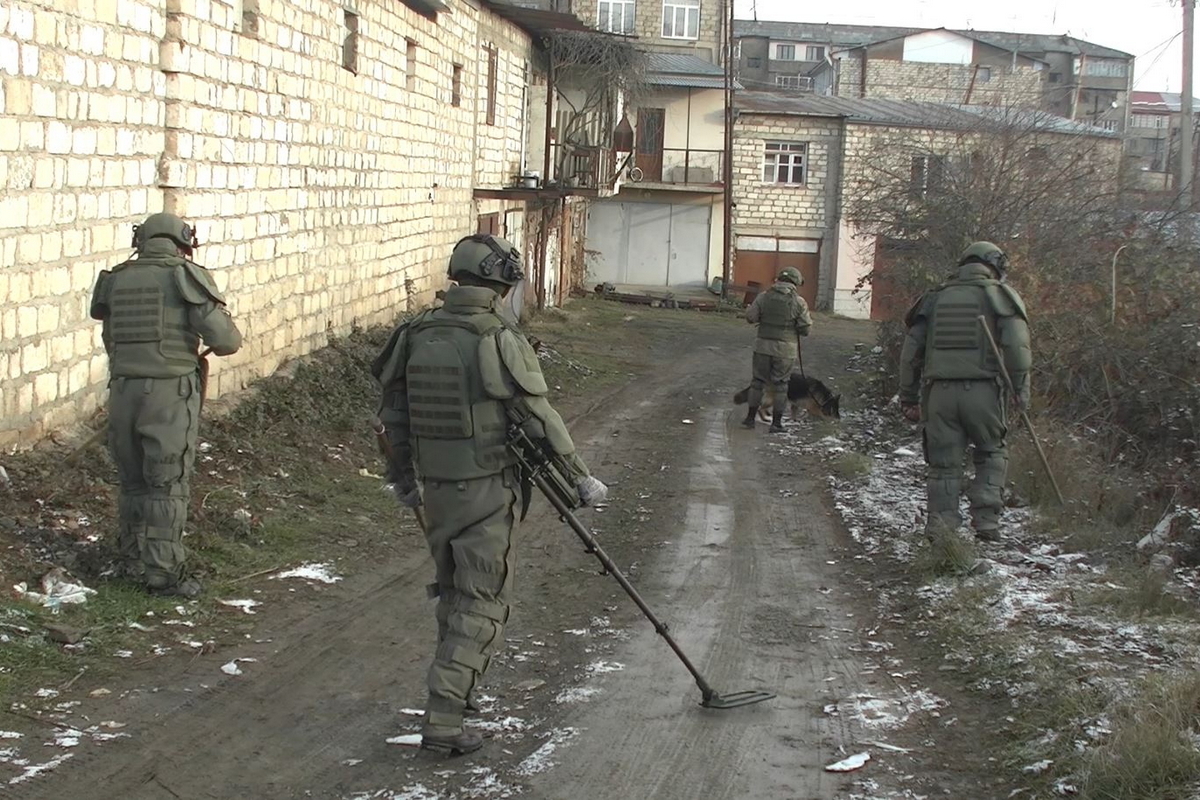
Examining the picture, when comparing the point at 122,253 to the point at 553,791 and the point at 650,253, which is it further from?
the point at 650,253

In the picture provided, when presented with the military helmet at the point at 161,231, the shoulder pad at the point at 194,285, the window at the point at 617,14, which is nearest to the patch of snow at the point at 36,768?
the shoulder pad at the point at 194,285

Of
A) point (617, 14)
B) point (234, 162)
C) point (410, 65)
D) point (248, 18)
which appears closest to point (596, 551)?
point (234, 162)

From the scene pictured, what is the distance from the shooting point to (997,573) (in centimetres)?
725

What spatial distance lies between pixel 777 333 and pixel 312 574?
25.2 ft

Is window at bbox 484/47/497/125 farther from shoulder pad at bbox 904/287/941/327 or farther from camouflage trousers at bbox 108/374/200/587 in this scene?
camouflage trousers at bbox 108/374/200/587

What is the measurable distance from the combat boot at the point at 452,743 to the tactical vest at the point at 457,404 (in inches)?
37.1

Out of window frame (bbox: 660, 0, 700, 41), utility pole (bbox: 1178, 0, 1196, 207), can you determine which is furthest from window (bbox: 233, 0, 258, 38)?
window frame (bbox: 660, 0, 700, 41)

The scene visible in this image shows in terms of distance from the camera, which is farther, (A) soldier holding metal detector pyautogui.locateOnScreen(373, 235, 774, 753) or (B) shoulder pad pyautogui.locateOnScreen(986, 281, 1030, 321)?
(B) shoulder pad pyautogui.locateOnScreen(986, 281, 1030, 321)

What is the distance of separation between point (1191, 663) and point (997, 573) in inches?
71.3

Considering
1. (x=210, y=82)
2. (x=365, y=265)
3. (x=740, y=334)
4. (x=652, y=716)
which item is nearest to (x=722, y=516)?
(x=652, y=716)

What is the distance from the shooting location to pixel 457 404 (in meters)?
4.86

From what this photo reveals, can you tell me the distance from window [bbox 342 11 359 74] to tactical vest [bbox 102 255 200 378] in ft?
25.0

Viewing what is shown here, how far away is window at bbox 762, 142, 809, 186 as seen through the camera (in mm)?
36594

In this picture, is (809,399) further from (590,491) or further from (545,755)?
(545,755)
